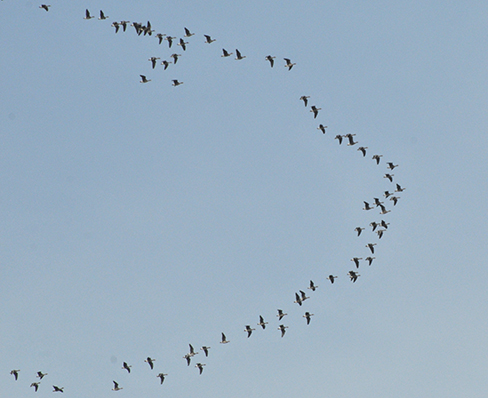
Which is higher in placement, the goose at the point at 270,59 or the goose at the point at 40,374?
the goose at the point at 270,59

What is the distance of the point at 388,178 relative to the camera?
131m

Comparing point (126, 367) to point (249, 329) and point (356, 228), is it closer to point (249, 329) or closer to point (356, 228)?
point (249, 329)

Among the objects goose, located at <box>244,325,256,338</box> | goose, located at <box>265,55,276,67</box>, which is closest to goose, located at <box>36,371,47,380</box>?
goose, located at <box>244,325,256,338</box>

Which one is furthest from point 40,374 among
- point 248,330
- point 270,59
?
point 270,59

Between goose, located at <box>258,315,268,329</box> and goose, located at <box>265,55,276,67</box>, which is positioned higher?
goose, located at <box>265,55,276,67</box>

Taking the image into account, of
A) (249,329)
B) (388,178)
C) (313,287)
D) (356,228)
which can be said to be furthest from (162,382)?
(388,178)

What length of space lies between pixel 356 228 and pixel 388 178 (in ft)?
30.3

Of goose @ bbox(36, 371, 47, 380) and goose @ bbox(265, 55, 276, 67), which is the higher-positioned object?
goose @ bbox(265, 55, 276, 67)

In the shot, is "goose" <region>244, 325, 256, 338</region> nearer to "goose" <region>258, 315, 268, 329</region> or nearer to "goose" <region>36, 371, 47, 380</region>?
"goose" <region>258, 315, 268, 329</region>

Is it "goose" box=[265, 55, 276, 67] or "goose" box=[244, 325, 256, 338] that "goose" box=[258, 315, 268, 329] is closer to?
"goose" box=[244, 325, 256, 338]

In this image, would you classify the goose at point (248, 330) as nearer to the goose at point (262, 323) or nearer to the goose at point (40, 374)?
the goose at point (262, 323)

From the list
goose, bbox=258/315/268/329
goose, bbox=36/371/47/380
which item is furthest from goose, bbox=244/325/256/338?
goose, bbox=36/371/47/380

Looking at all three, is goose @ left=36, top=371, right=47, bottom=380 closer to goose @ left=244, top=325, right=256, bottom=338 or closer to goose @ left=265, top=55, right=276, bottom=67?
goose @ left=244, top=325, right=256, bottom=338

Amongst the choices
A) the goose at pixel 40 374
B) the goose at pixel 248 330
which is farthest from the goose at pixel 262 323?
the goose at pixel 40 374
